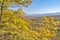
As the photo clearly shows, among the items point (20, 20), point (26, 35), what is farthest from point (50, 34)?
point (20, 20)

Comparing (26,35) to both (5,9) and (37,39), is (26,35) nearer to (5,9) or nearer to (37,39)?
(37,39)

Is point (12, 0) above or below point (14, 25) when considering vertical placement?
above

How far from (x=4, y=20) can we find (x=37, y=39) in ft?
9.68

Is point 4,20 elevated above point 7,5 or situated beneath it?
→ situated beneath

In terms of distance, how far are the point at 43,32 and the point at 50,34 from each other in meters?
0.59

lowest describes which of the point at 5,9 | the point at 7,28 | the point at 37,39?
the point at 37,39

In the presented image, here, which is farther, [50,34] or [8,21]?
[50,34]

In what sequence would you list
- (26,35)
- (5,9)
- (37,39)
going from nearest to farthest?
(5,9)
(26,35)
(37,39)

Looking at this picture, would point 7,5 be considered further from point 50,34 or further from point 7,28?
point 50,34

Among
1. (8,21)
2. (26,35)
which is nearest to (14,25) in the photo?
(8,21)

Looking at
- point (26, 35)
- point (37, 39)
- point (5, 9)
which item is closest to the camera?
point (5, 9)

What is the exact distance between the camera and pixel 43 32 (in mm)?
14211

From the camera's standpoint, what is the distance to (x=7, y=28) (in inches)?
475

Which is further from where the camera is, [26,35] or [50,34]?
[50,34]
